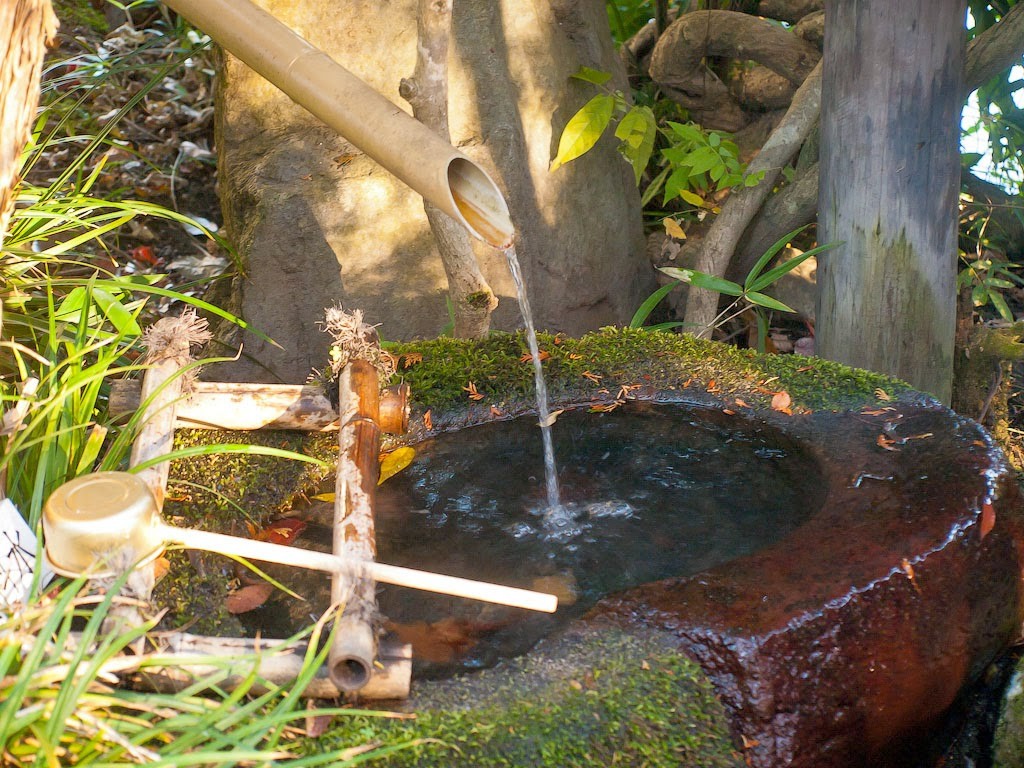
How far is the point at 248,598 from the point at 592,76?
269 cm

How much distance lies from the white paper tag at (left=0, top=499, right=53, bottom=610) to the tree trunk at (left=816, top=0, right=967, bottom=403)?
2516 millimetres

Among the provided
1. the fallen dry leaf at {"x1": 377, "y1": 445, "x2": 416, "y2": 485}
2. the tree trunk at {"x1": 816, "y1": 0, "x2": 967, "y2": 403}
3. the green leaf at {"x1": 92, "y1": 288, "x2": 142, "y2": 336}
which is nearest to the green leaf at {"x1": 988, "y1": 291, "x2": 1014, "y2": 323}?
the tree trunk at {"x1": 816, "y1": 0, "x2": 967, "y2": 403}

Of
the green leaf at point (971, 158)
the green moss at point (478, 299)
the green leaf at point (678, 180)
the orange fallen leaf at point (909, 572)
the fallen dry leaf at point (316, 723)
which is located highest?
the green leaf at point (971, 158)

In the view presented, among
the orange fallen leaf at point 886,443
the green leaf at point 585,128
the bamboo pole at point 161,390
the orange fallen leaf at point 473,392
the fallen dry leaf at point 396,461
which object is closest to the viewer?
the bamboo pole at point 161,390

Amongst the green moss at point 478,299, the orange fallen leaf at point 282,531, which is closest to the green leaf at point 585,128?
the green moss at point 478,299

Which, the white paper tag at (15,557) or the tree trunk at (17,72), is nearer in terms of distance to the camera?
the tree trunk at (17,72)

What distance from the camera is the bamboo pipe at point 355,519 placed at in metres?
1.41

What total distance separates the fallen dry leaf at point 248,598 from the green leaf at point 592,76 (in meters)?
2.64

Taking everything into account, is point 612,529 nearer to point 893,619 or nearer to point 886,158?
point 893,619

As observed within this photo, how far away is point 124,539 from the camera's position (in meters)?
1.38

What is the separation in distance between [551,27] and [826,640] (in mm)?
2927

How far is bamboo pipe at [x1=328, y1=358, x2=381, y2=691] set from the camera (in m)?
1.41

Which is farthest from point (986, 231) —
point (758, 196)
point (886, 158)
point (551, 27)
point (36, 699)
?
point (36, 699)

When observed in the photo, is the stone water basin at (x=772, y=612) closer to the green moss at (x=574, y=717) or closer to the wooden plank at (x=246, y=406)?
the green moss at (x=574, y=717)
